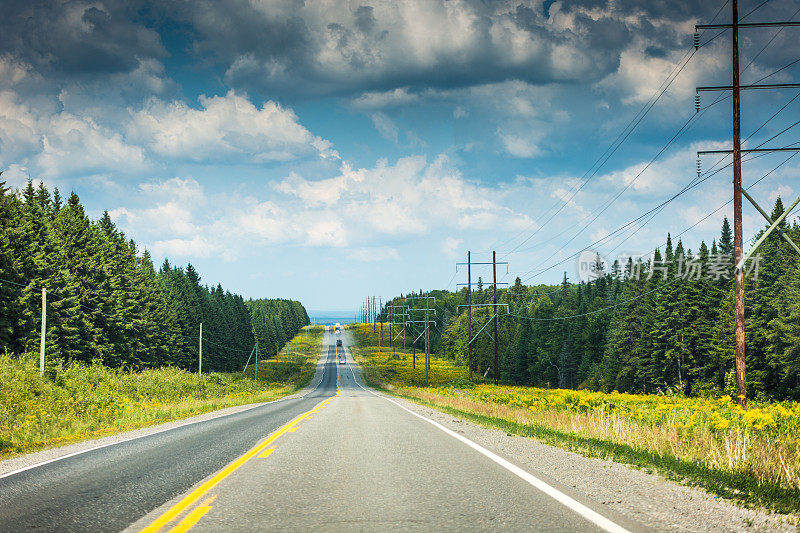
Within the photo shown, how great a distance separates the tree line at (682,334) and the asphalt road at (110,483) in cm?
1678

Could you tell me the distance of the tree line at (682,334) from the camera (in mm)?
45938

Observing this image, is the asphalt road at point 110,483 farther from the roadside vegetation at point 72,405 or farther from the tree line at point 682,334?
the tree line at point 682,334

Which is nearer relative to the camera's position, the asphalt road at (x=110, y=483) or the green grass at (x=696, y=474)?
the asphalt road at (x=110, y=483)

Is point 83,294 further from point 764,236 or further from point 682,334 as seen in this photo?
point 682,334

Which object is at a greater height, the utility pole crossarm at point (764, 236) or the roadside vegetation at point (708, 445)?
the utility pole crossarm at point (764, 236)

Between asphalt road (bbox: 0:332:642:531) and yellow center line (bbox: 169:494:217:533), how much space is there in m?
0.01

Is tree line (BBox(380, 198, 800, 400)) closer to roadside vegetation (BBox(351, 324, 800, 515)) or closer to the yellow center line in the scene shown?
roadside vegetation (BBox(351, 324, 800, 515))

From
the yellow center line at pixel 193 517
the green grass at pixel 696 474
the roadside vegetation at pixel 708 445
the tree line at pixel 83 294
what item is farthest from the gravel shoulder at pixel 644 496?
the tree line at pixel 83 294

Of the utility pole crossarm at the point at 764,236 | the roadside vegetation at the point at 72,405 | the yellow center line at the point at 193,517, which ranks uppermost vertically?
the utility pole crossarm at the point at 764,236

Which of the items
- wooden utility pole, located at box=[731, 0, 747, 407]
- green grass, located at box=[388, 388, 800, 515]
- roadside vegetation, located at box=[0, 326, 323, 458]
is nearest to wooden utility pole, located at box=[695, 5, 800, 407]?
wooden utility pole, located at box=[731, 0, 747, 407]

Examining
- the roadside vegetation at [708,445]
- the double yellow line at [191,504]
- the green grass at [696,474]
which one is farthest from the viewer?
the roadside vegetation at [708,445]

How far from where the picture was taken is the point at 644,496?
Answer: 20.5 ft

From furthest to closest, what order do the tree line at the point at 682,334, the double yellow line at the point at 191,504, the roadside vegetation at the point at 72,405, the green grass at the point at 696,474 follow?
1. the tree line at the point at 682,334
2. the roadside vegetation at the point at 72,405
3. the green grass at the point at 696,474
4. the double yellow line at the point at 191,504

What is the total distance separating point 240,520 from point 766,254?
6191 cm
